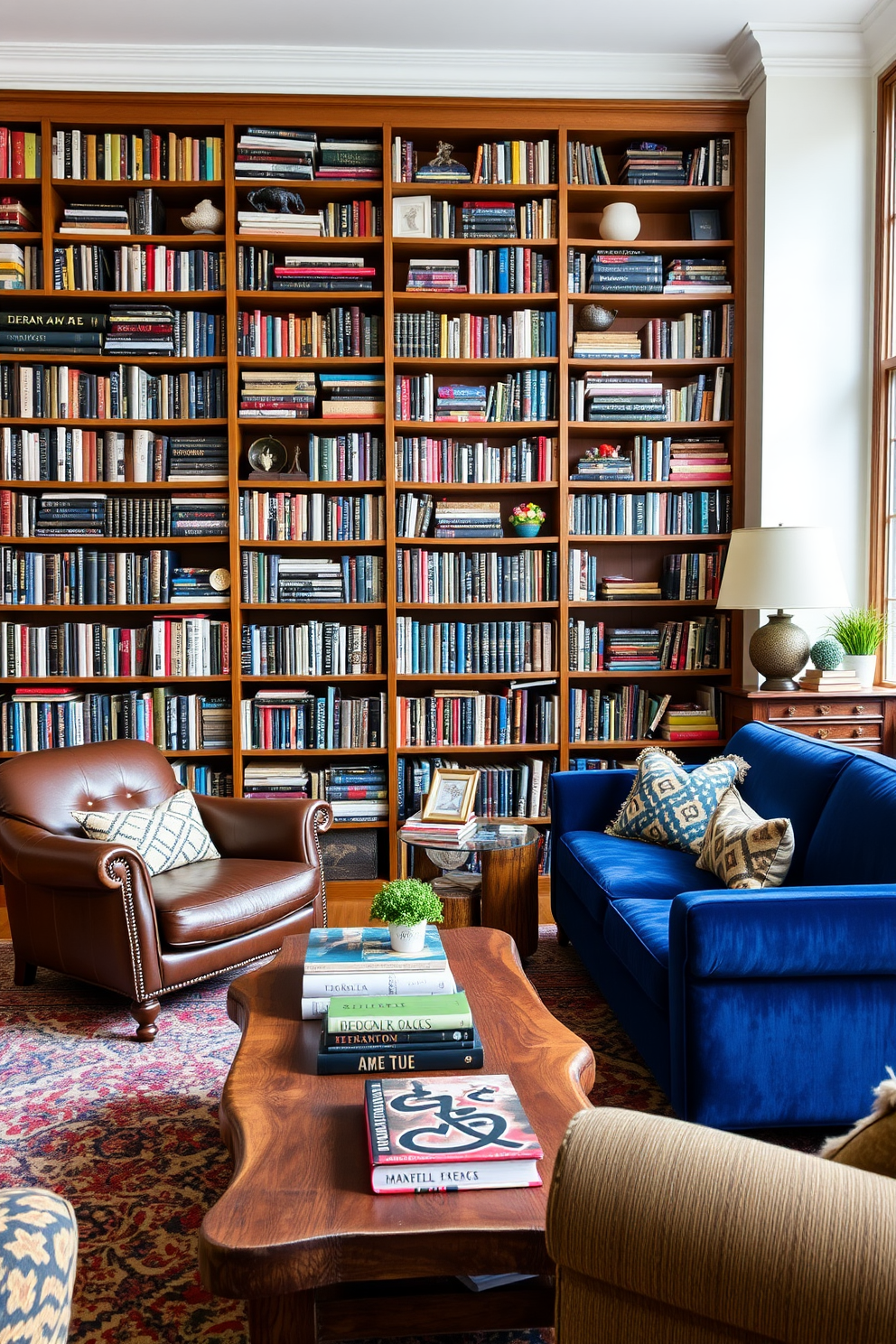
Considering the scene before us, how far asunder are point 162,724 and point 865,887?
3.16 metres

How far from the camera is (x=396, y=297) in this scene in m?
4.45

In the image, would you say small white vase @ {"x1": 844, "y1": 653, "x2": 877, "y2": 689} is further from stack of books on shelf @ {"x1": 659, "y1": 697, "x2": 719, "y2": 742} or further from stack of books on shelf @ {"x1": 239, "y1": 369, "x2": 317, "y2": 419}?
stack of books on shelf @ {"x1": 239, "y1": 369, "x2": 317, "y2": 419}

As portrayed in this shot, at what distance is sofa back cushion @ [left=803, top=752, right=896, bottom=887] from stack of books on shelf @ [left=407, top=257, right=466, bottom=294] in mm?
2714

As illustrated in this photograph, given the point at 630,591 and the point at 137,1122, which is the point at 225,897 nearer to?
the point at 137,1122

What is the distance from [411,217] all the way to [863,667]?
2.61 meters

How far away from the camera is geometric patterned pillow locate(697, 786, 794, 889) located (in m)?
2.64

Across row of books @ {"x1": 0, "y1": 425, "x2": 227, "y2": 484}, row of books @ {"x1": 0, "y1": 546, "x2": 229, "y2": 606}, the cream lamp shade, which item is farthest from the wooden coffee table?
row of books @ {"x1": 0, "y1": 425, "x2": 227, "y2": 484}

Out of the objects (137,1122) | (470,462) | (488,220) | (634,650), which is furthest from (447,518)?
(137,1122)

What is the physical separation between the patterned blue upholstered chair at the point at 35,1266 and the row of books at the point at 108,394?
12.5ft

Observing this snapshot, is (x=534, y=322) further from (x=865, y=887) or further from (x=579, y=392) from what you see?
(x=865, y=887)

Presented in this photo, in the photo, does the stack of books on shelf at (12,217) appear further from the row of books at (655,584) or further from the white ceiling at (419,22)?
the row of books at (655,584)

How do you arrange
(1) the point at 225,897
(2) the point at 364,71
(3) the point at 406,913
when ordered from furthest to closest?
(2) the point at 364,71, (1) the point at 225,897, (3) the point at 406,913

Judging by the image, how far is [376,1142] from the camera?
59.2 inches

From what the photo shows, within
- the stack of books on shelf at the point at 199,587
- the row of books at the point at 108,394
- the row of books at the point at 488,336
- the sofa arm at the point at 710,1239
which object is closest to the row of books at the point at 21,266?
the row of books at the point at 108,394
